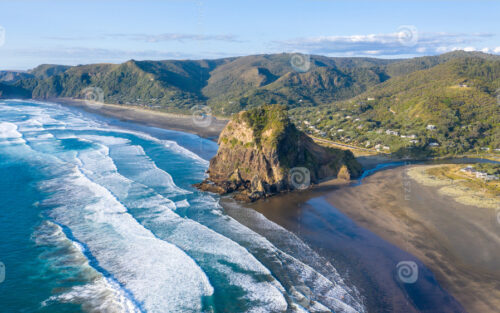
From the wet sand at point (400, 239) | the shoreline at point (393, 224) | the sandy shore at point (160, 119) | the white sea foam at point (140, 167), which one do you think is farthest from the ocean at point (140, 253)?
the sandy shore at point (160, 119)

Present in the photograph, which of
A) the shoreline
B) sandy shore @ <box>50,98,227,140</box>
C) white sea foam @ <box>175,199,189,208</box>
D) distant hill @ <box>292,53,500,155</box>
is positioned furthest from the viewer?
sandy shore @ <box>50,98,227,140</box>

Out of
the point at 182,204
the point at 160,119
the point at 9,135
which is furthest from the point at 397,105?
the point at 9,135

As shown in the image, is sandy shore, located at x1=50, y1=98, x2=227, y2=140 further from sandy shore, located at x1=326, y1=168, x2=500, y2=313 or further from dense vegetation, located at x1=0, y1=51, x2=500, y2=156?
sandy shore, located at x1=326, y1=168, x2=500, y2=313

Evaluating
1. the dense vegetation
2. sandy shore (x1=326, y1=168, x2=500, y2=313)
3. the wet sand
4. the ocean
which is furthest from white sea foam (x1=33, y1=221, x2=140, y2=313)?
the dense vegetation

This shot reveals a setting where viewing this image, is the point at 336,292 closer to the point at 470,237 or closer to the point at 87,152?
the point at 470,237

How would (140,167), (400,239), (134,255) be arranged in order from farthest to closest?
(140,167), (400,239), (134,255)

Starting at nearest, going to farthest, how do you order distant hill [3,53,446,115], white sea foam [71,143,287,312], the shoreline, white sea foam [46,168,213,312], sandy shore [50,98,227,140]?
white sea foam [46,168,213,312] → white sea foam [71,143,287,312] → the shoreline → sandy shore [50,98,227,140] → distant hill [3,53,446,115]

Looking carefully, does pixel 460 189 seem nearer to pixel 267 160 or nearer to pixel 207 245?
pixel 267 160

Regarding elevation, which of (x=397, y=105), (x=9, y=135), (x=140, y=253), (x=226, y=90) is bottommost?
(x=140, y=253)
